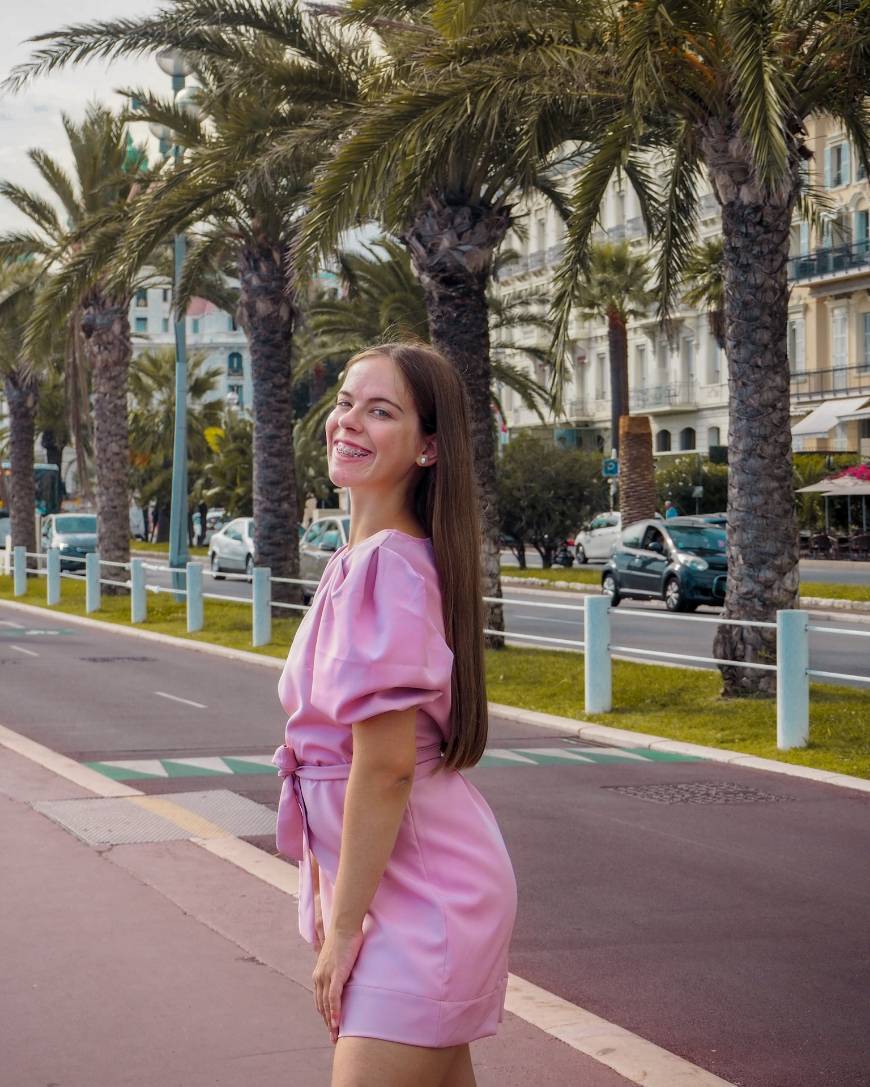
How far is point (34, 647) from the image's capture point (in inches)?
856

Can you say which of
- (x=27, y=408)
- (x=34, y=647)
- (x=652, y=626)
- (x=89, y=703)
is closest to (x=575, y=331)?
(x=27, y=408)

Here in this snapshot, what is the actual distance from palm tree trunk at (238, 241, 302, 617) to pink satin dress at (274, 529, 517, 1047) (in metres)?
22.2

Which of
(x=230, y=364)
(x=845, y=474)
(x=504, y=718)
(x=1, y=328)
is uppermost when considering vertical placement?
(x=230, y=364)

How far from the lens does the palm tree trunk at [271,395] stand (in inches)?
977

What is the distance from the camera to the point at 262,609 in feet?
69.8

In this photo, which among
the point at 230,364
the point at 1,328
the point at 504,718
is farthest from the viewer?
the point at 230,364

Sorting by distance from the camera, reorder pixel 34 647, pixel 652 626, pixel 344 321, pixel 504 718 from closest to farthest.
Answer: pixel 504 718 < pixel 34 647 < pixel 652 626 < pixel 344 321

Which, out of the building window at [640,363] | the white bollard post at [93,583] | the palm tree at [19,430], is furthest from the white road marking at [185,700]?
the building window at [640,363]

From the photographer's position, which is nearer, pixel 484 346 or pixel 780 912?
pixel 780 912

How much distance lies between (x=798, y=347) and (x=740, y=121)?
156ft

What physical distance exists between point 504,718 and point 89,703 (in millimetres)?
3793

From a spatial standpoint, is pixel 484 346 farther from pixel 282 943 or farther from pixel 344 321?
pixel 344 321

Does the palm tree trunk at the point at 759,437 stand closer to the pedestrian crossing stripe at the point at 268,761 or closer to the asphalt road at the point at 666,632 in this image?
the pedestrian crossing stripe at the point at 268,761

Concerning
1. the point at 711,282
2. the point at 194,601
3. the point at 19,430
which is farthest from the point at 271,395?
the point at 711,282
